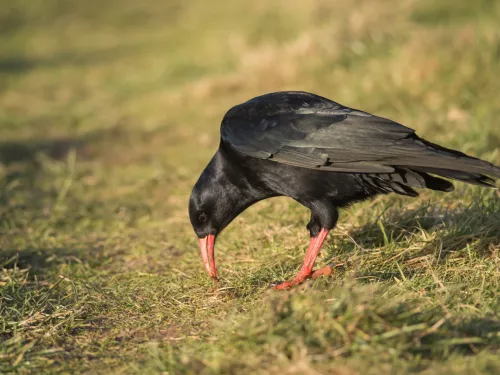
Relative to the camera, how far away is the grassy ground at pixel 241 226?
3027 millimetres

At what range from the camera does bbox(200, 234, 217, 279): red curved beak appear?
437cm

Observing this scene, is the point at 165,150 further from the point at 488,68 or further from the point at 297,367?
the point at 297,367

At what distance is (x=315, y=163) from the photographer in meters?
3.99

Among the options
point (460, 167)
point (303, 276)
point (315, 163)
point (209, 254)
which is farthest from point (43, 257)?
point (460, 167)

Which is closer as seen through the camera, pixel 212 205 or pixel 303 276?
pixel 303 276

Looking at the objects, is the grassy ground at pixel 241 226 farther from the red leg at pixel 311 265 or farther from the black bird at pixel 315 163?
the black bird at pixel 315 163

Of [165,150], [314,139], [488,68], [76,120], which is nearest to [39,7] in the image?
[76,120]

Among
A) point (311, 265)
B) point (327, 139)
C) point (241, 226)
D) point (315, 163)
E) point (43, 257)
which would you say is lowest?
point (43, 257)

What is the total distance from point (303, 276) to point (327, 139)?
76 centimetres

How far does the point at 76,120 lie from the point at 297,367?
755 cm

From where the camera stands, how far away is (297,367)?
279cm

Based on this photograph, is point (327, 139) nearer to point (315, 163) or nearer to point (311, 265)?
point (315, 163)

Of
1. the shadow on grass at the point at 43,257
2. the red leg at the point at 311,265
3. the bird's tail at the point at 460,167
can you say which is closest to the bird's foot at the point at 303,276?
the red leg at the point at 311,265

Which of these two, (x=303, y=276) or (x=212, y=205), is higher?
(x=212, y=205)
